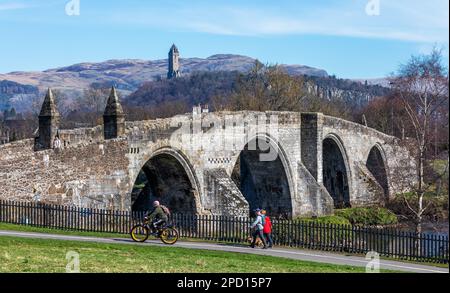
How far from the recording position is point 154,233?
67.6ft

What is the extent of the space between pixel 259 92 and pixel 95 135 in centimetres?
2629

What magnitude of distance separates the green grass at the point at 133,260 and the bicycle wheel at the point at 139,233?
5.50 ft

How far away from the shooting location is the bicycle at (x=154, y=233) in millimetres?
20195

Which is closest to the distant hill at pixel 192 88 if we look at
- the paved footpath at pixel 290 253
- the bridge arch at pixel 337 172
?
the bridge arch at pixel 337 172

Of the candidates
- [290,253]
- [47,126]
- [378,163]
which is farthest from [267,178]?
[290,253]

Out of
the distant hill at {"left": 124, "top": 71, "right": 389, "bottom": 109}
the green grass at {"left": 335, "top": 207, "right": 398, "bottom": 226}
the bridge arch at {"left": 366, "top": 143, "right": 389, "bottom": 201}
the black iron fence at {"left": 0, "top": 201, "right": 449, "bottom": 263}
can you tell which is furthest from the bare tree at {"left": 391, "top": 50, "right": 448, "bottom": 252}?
the distant hill at {"left": 124, "top": 71, "right": 389, "bottom": 109}

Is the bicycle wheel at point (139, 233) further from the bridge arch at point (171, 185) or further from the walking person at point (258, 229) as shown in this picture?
the bridge arch at point (171, 185)

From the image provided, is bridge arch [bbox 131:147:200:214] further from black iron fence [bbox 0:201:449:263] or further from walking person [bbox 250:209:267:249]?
walking person [bbox 250:209:267:249]

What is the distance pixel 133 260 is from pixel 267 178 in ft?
84.0

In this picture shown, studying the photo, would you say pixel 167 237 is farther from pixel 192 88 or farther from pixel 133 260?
pixel 192 88

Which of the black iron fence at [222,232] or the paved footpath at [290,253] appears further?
the black iron fence at [222,232]
